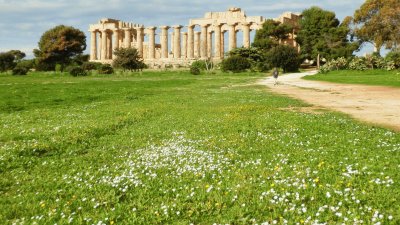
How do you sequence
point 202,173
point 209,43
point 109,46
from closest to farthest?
point 202,173, point 209,43, point 109,46

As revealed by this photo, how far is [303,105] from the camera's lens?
22859 millimetres

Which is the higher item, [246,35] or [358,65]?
[246,35]

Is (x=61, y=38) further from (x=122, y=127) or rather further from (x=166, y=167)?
(x=166, y=167)

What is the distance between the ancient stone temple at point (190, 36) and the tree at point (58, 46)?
8837 millimetres

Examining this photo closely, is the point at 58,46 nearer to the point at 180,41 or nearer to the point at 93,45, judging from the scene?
the point at 93,45

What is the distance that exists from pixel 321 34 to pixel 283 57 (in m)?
19.9

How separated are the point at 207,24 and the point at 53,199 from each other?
98.0 meters

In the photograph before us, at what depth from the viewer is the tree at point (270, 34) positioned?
88812mm

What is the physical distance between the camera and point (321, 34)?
3563 inches

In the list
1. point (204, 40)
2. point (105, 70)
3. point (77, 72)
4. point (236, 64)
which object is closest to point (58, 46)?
point (77, 72)

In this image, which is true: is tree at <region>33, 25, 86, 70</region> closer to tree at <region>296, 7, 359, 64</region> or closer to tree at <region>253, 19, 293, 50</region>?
tree at <region>253, 19, 293, 50</region>

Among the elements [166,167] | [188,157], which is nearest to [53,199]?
[166,167]

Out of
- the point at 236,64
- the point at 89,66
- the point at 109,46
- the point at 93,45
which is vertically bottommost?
the point at 236,64

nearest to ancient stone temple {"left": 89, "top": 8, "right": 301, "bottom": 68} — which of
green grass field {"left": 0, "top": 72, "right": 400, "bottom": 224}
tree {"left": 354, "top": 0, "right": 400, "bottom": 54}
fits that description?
tree {"left": 354, "top": 0, "right": 400, "bottom": 54}
